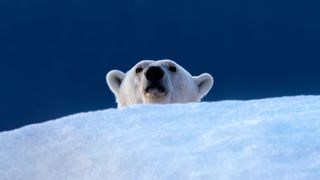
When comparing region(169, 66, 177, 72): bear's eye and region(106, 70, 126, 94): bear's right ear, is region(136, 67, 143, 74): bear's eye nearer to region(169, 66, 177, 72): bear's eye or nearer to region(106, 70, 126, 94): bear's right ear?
region(169, 66, 177, 72): bear's eye

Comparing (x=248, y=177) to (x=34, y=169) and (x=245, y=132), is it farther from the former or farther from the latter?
(x=34, y=169)

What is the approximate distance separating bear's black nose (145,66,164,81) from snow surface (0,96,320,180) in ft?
7.72

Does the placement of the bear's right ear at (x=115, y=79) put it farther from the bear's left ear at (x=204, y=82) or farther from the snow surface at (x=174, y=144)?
the snow surface at (x=174, y=144)

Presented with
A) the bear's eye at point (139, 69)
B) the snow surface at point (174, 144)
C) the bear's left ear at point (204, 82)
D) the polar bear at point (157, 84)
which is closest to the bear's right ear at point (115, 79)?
the polar bear at point (157, 84)

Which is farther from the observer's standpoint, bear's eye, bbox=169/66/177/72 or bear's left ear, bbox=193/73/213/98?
bear's left ear, bbox=193/73/213/98

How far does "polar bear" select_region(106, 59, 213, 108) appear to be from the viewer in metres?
3.78

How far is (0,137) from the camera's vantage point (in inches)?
53.2

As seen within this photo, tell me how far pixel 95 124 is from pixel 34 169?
0.50ft

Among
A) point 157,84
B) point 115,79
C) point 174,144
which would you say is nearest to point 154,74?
point 157,84

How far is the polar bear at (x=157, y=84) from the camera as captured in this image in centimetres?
378

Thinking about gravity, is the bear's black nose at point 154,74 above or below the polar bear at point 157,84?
above

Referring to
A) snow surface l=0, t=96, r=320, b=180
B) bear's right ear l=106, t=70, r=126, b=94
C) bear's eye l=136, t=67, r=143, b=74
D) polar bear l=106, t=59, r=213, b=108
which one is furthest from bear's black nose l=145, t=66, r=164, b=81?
snow surface l=0, t=96, r=320, b=180

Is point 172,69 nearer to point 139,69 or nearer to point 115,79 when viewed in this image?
point 139,69

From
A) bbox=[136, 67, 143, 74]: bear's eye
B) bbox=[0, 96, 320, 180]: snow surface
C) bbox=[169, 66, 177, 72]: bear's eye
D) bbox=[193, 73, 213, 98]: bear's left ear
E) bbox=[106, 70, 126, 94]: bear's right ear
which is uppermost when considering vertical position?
bbox=[0, 96, 320, 180]: snow surface
